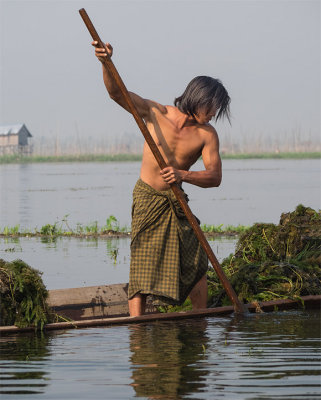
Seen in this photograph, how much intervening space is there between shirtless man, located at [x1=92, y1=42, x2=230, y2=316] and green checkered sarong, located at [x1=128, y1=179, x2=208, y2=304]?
0.09 meters

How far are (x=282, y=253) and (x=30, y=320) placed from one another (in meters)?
2.69

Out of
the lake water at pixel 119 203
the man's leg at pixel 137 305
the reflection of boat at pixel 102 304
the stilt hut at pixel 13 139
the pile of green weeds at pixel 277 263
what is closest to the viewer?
the man's leg at pixel 137 305

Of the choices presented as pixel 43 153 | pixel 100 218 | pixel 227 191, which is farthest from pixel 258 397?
pixel 43 153

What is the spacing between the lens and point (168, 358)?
539cm

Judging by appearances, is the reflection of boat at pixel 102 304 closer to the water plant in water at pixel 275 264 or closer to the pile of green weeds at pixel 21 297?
the water plant in water at pixel 275 264

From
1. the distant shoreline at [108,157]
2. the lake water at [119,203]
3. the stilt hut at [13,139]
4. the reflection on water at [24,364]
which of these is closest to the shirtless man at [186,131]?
the reflection on water at [24,364]

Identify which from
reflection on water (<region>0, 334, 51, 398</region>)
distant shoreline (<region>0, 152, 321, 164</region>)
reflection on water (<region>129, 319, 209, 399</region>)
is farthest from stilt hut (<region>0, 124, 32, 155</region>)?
reflection on water (<region>0, 334, 51, 398</region>)

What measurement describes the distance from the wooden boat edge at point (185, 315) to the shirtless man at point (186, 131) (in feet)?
0.91

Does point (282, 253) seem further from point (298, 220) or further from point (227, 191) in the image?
point (227, 191)

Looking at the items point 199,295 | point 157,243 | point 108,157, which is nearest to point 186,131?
point 157,243

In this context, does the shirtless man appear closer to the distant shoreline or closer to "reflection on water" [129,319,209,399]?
"reflection on water" [129,319,209,399]

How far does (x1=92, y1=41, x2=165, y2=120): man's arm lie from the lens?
612 cm

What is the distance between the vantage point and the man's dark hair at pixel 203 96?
6.34 m

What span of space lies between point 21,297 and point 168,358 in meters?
1.39
